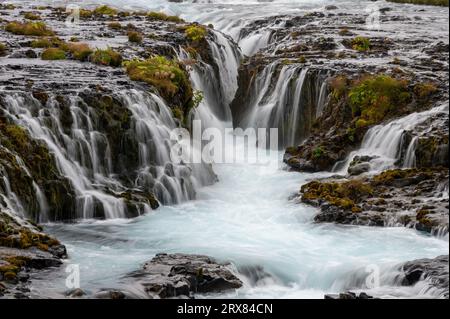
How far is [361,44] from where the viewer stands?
119ft

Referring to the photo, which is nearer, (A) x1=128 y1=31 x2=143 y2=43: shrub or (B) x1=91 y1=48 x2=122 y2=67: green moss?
(B) x1=91 y1=48 x2=122 y2=67: green moss

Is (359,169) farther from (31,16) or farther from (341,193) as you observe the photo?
(31,16)

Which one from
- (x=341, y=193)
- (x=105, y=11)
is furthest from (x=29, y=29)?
(x=341, y=193)

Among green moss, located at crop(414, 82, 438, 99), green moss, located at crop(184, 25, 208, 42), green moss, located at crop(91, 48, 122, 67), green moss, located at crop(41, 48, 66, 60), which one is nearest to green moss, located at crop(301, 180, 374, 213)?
green moss, located at crop(414, 82, 438, 99)

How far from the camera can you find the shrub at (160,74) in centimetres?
2741

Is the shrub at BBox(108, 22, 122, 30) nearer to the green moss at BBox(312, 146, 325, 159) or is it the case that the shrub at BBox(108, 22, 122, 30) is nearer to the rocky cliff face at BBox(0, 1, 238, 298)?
the rocky cliff face at BBox(0, 1, 238, 298)

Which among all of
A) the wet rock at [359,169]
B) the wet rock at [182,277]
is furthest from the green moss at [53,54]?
the wet rock at [182,277]

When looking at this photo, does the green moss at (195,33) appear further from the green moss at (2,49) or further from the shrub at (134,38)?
the green moss at (2,49)

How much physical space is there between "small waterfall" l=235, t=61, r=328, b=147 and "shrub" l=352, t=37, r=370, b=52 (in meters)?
4.93

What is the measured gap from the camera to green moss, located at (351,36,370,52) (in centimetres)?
3590

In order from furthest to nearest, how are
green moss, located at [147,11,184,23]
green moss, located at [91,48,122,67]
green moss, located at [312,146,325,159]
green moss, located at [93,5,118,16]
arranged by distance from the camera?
green moss, located at [93,5,118,16], green moss, located at [147,11,184,23], green moss, located at [91,48,122,67], green moss, located at [312,146,325,159]

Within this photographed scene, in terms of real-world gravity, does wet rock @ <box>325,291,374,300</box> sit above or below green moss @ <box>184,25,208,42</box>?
below

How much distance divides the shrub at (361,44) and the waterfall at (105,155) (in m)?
13.5
